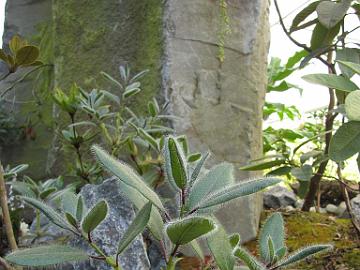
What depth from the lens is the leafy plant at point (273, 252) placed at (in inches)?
18.4

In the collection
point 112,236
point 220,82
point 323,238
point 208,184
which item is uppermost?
point 208,184

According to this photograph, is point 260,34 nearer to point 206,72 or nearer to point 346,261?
point 206,72

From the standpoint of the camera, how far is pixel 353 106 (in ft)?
2.52

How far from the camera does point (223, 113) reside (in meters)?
1.63

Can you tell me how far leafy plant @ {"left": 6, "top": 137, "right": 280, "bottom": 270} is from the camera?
1.38ft

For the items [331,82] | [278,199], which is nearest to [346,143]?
[331,82]

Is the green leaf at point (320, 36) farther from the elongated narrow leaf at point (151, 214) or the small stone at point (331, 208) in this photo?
the elongated narrow leaf at point (151, 214)

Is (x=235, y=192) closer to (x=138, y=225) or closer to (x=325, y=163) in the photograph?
(x=138, y=225)

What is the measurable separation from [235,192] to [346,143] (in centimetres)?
51

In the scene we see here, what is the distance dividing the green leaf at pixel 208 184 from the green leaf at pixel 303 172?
0.82 meters

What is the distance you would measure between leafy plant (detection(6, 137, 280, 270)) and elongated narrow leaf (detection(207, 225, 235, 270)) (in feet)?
0.16

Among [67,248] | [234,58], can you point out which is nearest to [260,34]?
[234,58]

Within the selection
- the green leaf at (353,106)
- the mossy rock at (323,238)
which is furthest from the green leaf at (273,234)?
the mossy rock at (323,238)

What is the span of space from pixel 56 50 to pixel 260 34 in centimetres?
71
